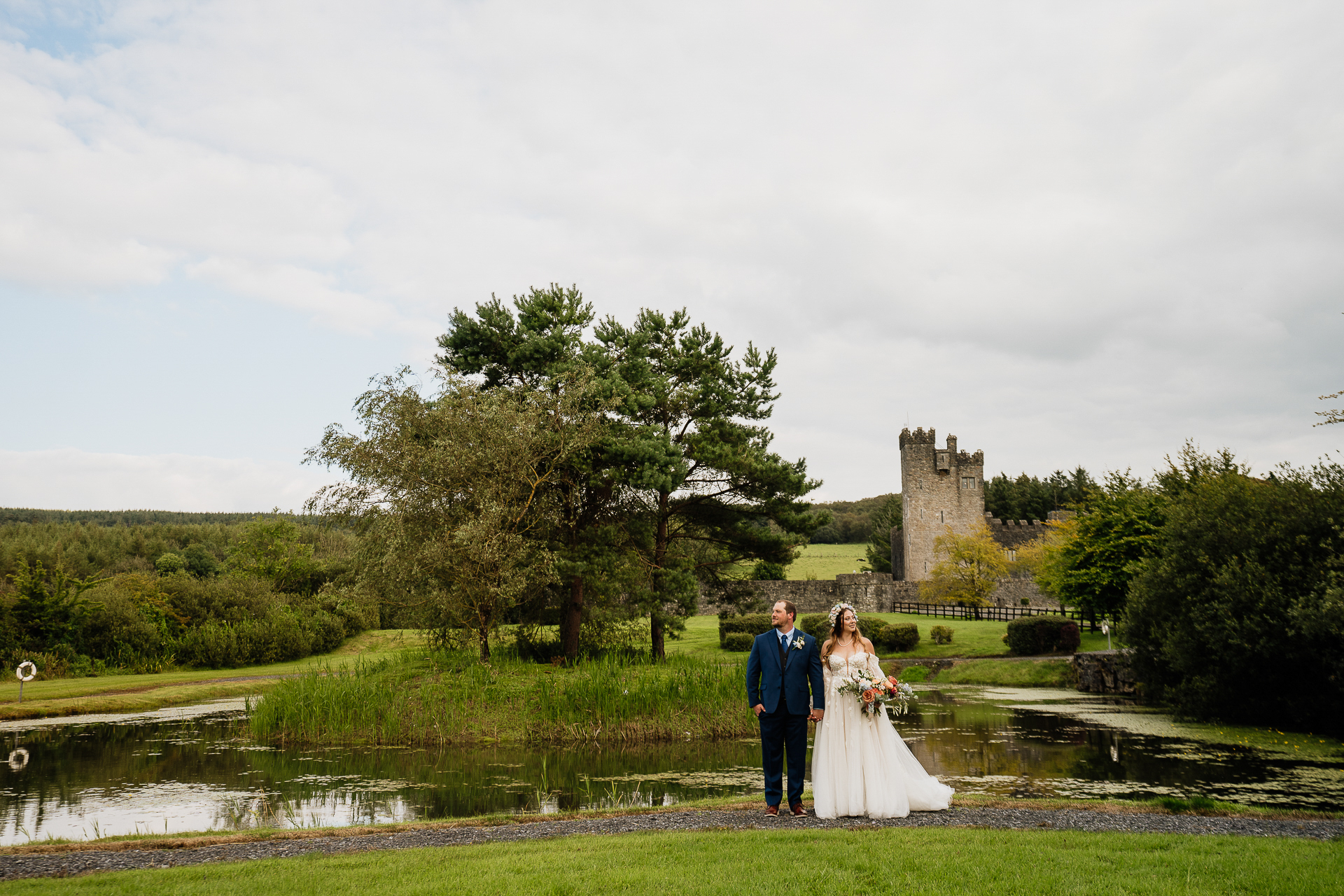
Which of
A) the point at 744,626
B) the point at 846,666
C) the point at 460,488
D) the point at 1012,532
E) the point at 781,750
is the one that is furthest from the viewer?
the point at 1012,532

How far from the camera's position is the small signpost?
1975 centimetres

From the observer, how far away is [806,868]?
578 cm

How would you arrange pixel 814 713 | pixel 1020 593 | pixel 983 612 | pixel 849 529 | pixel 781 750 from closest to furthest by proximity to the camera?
pixel 814 713, pixel 781 750, pixel 983 612, pixel 1020 593, pixel 849 529

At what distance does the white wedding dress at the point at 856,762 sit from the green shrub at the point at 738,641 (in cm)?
2368

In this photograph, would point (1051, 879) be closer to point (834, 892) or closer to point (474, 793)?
point (834, 892)

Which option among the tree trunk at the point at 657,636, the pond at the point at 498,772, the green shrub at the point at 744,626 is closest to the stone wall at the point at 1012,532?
the green shrub at the point at 744,626

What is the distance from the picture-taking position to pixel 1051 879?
5480mm

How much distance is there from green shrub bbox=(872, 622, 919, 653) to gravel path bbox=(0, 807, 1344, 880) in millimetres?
23410

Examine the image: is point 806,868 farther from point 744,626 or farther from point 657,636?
point 744,626

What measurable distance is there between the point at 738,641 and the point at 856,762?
24.1 m

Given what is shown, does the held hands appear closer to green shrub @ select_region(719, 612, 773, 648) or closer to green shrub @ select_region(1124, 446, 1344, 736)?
green shrub @ select_region(1124, 446, 1344, 736)

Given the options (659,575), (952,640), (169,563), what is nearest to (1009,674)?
(952,640)

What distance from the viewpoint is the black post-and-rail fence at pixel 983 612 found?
35312mm

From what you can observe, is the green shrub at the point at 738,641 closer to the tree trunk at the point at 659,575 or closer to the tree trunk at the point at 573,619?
the tree trunk at the point at 659,575
